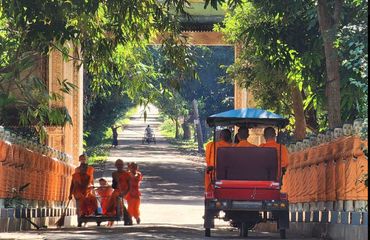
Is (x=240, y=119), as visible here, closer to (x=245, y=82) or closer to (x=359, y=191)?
(x=359, y=191)

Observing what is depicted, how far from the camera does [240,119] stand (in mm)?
19984

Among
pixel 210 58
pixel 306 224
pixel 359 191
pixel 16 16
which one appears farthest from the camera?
pixel 210 58

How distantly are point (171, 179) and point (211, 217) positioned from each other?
32748 millimetres

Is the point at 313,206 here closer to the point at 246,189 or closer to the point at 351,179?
the point at 246,189

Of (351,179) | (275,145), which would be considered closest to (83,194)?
(275,145)

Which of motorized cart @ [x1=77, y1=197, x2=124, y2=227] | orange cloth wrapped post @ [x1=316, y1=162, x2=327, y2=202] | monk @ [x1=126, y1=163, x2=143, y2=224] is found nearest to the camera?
orange cloth wrapped post @ [x1=316, y1=162, x2=327, y2=202]

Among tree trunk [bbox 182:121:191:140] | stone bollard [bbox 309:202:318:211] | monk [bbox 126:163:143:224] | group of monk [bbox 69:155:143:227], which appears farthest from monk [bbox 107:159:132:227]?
tree trunk [bbox 182:121:191:140]

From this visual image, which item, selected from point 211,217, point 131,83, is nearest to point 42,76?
point 131,83

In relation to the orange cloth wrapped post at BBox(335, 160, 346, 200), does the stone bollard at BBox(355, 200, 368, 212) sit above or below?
below

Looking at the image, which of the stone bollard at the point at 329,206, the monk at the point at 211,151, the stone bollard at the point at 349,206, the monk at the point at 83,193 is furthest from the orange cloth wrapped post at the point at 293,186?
the stone bollard at the point at 349,206

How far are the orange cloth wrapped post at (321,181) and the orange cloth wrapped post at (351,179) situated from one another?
2.29 m

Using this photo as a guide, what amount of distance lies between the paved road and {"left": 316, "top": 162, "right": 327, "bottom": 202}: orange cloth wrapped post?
3.25 feet

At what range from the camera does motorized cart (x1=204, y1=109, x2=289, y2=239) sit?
18672 mm

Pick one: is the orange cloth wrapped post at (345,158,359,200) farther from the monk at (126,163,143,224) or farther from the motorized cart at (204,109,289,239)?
the monk at (126,163,143,224)
